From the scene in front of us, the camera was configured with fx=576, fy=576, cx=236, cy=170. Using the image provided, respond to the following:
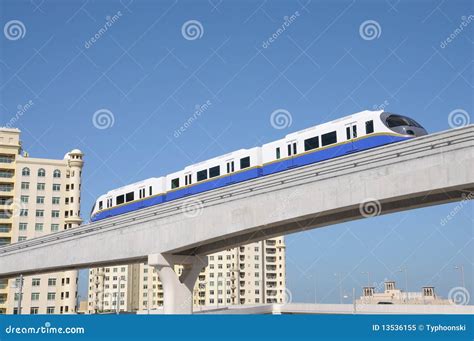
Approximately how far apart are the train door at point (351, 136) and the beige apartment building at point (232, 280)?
94124 mm

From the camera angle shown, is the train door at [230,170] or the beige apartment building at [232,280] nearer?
the train door at [230,170]

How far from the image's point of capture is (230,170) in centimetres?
3672

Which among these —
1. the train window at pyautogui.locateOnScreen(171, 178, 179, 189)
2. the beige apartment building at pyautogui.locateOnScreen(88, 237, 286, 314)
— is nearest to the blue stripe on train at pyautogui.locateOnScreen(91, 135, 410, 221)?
the train window at pyautogui.locateOnScreen(171, 178, 179, 189)

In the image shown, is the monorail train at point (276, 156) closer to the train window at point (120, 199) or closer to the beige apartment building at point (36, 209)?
the train window at point (120, 199)

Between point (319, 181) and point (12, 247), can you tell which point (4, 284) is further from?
point (319, 181)

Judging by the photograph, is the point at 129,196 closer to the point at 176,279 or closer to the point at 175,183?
the point at 175,183

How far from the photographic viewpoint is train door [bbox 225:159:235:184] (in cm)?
3653

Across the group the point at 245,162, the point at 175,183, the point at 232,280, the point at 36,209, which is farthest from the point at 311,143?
the point at 232,280

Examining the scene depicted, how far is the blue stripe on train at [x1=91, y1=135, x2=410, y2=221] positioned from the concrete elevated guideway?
1.49 metres

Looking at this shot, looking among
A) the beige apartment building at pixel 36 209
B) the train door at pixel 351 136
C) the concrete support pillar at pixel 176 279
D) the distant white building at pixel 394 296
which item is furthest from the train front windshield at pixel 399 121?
the beige apartment building at pixel 36 209

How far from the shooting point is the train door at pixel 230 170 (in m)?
36.5

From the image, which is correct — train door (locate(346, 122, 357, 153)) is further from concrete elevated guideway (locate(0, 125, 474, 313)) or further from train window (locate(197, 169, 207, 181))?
train window (locate(197, 169, 207, 181))

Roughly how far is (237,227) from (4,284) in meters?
64.1

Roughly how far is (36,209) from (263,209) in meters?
67.7
